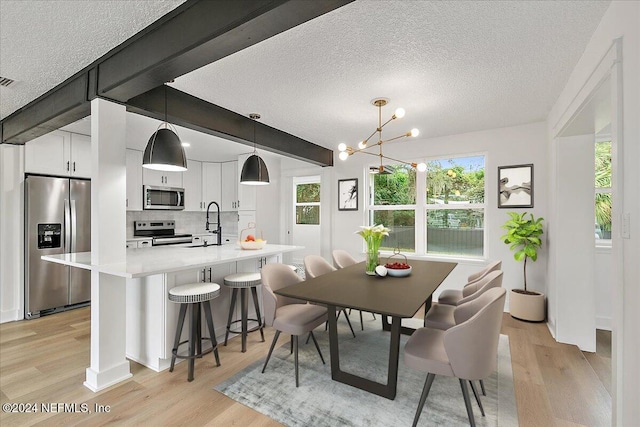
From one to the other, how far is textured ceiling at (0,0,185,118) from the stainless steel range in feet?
10.8

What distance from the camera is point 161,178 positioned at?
546 cm

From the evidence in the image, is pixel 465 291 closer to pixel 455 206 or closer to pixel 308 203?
pixel 455 206

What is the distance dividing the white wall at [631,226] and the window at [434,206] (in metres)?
2.84

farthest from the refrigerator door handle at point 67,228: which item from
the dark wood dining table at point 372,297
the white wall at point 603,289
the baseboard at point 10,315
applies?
the white wall at point 603,289

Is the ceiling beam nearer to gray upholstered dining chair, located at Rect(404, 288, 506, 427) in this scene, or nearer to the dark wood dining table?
the dark wood dining table

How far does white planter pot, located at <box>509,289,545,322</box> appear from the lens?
3.53 m

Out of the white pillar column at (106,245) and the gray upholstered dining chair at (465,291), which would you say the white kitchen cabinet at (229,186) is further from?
the gray upholstered dining chair at (465,291)

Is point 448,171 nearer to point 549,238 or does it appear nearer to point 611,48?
point 549,238

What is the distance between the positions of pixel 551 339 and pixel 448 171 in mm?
2485

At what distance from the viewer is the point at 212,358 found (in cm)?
271

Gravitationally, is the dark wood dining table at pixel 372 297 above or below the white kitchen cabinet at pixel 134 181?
below

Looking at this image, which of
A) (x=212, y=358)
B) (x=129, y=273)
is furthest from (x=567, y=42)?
(x=212, y=358)

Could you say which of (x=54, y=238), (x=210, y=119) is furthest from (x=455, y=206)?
(x=54, y=238)

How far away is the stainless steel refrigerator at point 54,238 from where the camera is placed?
3.78 metres
